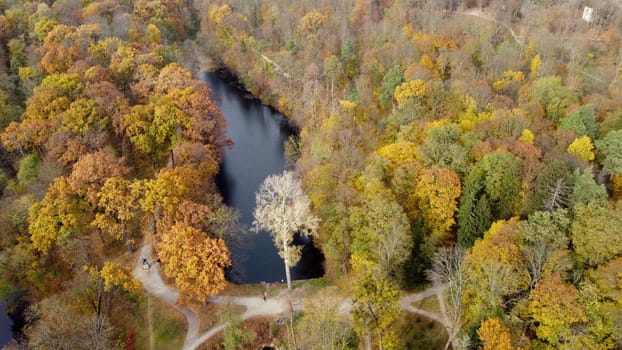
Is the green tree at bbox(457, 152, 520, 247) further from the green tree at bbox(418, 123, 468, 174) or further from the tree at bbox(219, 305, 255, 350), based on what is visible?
the tree at bbox(219, 305, 255, 350)

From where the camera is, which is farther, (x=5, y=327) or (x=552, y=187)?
(x=5, y=327)

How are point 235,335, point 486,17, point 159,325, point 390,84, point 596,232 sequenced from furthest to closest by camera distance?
point 486,17 → point 390,84 → point 159,325 → point 235,335 → point 596,232

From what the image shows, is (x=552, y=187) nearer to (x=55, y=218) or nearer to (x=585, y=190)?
(x=585, y=190)

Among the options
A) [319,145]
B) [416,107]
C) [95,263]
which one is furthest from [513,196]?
[95,263]

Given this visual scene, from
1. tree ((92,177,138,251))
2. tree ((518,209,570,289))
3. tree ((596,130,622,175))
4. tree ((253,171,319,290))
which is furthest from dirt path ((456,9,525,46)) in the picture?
tree ((92,177,138,251))

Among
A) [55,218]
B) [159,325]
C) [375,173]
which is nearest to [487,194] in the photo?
[375,173]

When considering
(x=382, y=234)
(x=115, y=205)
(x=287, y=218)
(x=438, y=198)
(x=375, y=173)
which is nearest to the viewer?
(x=382, y=234)

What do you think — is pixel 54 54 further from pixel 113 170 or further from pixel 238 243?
pixel 238 243
